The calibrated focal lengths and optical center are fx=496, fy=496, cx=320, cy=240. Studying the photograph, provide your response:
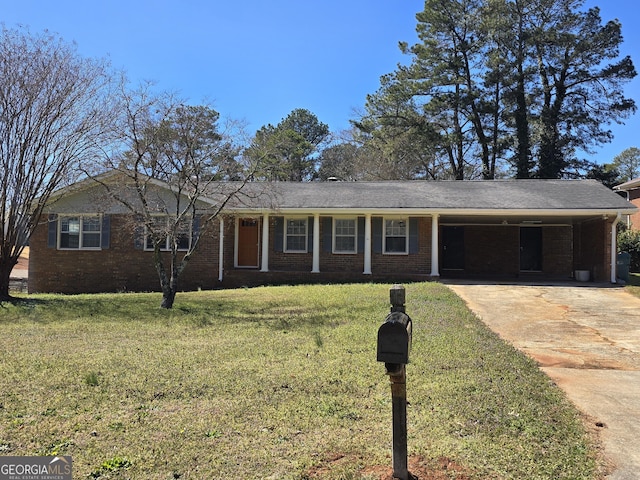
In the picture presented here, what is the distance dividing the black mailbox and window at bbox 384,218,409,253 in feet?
45.5

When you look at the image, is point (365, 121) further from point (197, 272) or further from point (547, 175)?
point (197, 272)

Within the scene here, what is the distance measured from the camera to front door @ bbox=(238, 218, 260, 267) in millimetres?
17781

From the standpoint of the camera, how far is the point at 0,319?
9.64m

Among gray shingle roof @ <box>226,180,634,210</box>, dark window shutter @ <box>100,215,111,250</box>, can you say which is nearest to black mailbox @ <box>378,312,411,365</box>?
gray shingle roof @ <box>226,180,634,210</box>

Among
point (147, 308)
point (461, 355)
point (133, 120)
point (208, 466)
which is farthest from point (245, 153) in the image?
point (208, 466)

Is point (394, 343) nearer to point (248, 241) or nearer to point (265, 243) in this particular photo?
point (265, 243)

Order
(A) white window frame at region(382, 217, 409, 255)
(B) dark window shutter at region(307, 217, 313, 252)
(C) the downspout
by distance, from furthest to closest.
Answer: (B) dark window shutter at region(307, 217, 313, 252) < (A) white window frame at region(382, 217, 409, 255) < (C) the downspout

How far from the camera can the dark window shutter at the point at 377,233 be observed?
16484 mm

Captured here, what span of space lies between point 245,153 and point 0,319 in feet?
20.8

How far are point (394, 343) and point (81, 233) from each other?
16.9 m

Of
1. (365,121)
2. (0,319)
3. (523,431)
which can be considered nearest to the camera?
(523,431)

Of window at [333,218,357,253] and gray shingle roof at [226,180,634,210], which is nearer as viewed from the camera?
gray shingle roof at [226,180,634,210]

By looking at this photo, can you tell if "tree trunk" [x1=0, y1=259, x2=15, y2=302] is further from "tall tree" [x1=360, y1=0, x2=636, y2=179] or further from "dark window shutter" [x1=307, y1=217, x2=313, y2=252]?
"tall tree" [x1=360, y1=0, x2=636, y2=179]

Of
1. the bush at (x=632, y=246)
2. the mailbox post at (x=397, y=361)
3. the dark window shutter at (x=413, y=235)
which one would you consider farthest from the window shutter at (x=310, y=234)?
the bush at (x=632, y=246)
